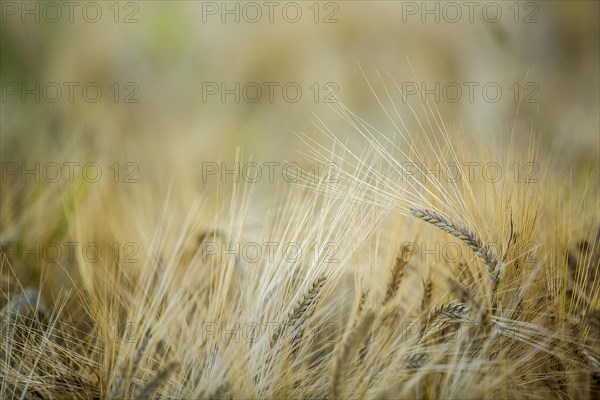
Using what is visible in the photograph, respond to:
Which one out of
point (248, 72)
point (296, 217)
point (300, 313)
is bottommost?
point (300, 313)

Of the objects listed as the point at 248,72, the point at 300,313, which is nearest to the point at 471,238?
the point at 300,313

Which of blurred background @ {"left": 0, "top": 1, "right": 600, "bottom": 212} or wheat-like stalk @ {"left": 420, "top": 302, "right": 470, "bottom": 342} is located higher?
blurred background @ {"left": 0, "top": 1, "right": 600, "bottom": 212}

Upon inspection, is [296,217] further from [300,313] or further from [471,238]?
[471,238]

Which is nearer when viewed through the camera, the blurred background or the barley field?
the barley field

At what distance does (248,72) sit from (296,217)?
258 cm

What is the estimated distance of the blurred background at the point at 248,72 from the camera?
235cm

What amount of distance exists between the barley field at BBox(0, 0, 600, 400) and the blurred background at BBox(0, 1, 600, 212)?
0.05 ft

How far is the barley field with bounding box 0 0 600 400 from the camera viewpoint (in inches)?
35.3

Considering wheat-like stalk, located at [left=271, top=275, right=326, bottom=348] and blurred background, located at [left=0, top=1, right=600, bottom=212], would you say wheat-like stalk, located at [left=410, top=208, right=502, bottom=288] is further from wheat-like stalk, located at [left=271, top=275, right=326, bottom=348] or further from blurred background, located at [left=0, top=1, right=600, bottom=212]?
blurred background, located at [left=0, top=1, right=600, bottom=212]

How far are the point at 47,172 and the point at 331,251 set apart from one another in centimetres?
125

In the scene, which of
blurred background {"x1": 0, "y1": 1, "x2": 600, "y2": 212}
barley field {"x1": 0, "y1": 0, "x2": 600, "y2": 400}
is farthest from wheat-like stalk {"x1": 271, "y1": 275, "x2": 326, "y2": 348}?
blurred background {"x1": 0, "y1": 1, "x2": 600, "y2": 212}

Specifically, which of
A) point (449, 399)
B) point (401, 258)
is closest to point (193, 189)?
point (401, 258)

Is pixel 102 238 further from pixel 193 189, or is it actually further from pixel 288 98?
pixel 288 98

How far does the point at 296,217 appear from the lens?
3.50ft
